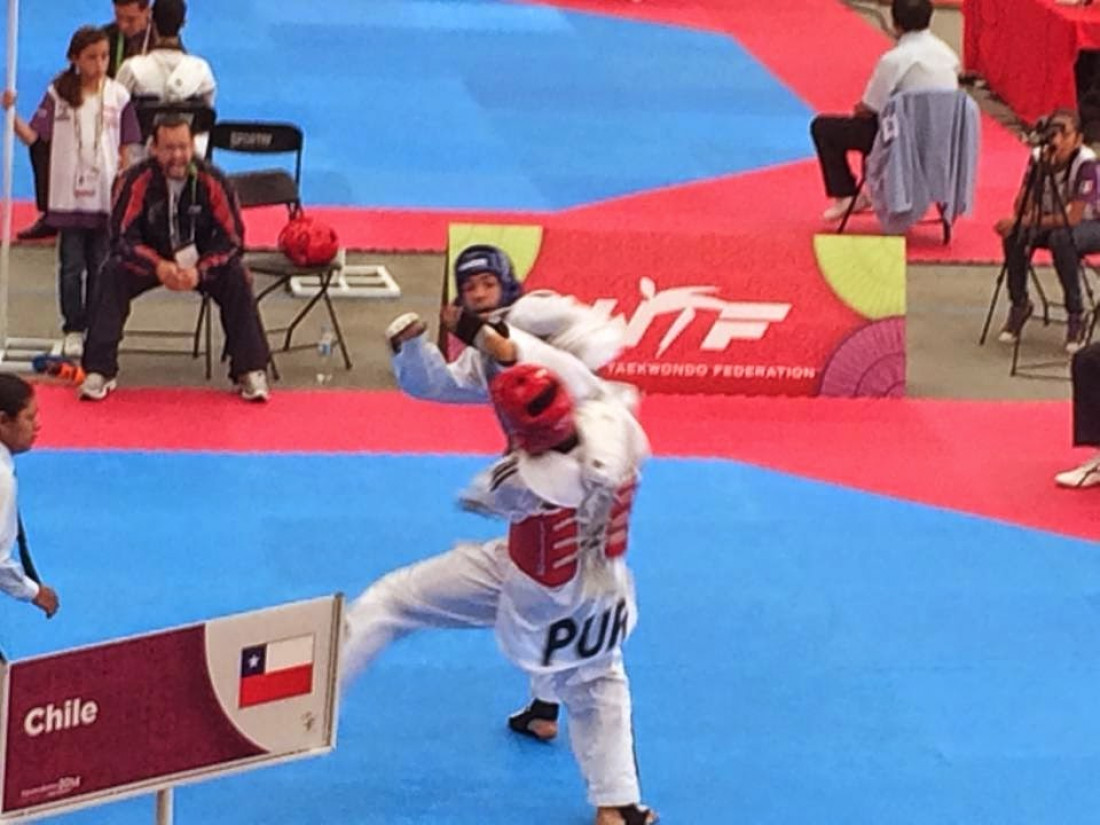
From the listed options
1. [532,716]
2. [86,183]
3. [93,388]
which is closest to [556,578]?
[532,716]

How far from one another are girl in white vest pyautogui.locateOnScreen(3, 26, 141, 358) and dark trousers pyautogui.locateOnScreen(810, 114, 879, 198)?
5473 millimetres

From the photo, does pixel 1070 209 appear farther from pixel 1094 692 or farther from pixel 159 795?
pixel 159 795

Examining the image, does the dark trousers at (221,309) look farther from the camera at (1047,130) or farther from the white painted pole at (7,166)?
the camera at (1047,130)

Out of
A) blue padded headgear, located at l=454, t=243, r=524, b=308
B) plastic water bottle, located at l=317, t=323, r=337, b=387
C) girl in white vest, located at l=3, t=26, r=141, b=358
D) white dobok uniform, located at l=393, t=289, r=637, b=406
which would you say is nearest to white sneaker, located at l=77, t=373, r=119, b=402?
girl in white vest, located at l=3, t=26, r=141, b=358

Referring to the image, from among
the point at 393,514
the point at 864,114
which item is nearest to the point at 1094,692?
the point at 393,514

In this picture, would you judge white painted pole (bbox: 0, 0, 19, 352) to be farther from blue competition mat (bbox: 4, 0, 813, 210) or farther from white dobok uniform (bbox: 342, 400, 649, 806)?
white dobok uniform (bbox: 342, 400, 649, 806)

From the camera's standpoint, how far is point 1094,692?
29.9 feet

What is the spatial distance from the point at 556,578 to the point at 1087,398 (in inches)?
185

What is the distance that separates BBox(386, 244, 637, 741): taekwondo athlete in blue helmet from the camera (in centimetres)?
745

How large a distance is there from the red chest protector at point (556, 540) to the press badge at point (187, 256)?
4.72 metres

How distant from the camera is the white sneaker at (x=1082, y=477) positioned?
11320 mm

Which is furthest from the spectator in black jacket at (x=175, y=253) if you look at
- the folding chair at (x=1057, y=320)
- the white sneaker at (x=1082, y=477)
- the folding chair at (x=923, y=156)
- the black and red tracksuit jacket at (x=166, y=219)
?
the folding chair at (x=923, y=156)

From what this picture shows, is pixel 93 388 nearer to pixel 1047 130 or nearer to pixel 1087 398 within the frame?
pixel 1087 398

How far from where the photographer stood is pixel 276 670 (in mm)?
6004
